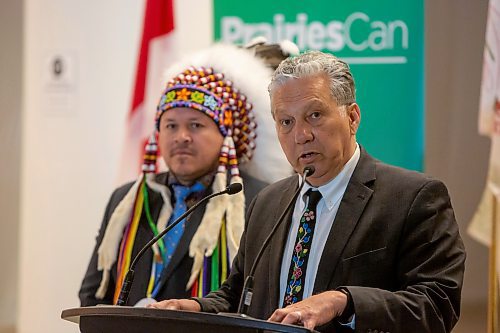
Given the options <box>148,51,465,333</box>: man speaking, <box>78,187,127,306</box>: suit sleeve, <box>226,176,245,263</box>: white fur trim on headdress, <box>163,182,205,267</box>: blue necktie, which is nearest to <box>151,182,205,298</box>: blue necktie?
<box>163,182,205,267</box>: blue necktie

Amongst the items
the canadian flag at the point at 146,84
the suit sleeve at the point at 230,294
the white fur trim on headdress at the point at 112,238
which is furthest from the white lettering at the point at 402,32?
the suit sleeve at the point at 230,294

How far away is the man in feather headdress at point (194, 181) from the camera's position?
354 centimetres

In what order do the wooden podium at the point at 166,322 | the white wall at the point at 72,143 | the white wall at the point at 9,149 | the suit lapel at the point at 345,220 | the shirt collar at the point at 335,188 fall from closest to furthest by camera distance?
the wooden podium at the point at 166,322
the suit lapel at the point at 345,220
the shirt collar at the point at 335,188
the white wall at the point at 72,143
the white wall at the point at 9,149

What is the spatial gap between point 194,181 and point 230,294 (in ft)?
3.46

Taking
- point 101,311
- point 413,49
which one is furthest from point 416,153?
point 101,311

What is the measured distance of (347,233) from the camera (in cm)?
233

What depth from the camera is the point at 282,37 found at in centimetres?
445

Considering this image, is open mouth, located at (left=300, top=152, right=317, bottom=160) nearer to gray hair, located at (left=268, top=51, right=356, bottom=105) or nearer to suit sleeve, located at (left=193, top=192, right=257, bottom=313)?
gray hair, located at (left=268, top=51, right=356, bottom=105)

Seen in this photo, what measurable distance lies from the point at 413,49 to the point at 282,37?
2.07 ft

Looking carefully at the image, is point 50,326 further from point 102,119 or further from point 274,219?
point 274,219

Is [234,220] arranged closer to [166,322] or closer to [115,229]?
[115,229]

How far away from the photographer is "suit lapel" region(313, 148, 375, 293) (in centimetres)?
232

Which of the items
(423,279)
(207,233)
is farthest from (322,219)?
Result: (207,233)

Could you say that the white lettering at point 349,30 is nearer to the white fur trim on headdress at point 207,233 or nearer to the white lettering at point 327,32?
the white lettering at point 327,32
